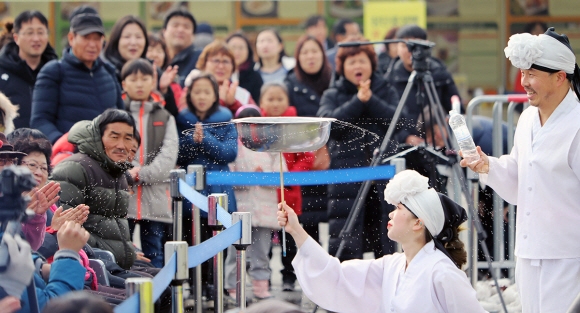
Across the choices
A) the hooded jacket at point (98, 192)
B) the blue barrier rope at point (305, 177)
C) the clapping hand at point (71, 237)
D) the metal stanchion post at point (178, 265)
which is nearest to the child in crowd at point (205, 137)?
the blue barrier rope at point (305, 177)

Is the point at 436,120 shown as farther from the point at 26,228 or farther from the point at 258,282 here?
the point at 26,228

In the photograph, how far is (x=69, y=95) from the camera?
5812 millimetres

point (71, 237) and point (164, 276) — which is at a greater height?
point (71, 237)

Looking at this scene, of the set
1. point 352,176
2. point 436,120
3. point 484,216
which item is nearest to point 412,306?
point 352,176

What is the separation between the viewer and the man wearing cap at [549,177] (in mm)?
3814

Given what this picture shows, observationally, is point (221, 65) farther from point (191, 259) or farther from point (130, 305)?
point (130, 305)

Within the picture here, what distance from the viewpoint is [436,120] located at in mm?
5668

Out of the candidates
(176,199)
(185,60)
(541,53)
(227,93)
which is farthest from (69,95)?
(541,53)

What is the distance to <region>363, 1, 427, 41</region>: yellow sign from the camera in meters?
9.33

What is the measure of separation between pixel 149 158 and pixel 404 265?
2383 millimetres

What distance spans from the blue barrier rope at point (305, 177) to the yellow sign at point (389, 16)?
166 inches

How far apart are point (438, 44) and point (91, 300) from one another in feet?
34.3

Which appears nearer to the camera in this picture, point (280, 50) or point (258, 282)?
point (258, 282)

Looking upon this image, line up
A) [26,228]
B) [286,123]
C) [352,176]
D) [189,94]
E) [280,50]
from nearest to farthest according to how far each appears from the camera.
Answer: [26,228] → [286,123] → [352,176] → [189,94] → [280,50]
